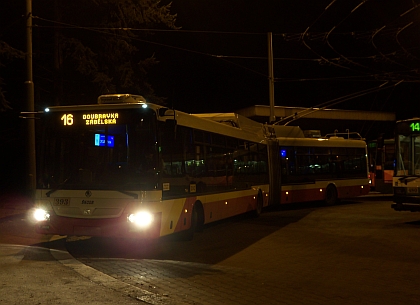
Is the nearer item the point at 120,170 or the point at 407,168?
the point at 120,170

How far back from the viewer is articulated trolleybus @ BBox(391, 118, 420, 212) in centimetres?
1667

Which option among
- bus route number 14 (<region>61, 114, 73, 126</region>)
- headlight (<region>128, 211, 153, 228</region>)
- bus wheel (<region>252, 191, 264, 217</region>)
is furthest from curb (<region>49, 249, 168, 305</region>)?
bus wheel (<region>252, 191, 264, 217</region>)

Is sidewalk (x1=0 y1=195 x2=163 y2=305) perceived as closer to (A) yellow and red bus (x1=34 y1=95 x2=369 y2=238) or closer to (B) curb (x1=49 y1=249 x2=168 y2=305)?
(B) curb (x1=49 y1=249 x2=168 y2=305)

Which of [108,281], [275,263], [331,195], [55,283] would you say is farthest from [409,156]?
[55,283]

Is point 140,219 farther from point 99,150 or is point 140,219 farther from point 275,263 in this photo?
point 275,263

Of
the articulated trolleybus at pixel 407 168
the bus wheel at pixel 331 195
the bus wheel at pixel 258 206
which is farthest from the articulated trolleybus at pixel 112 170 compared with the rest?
the bus wheel at pixel 331 195

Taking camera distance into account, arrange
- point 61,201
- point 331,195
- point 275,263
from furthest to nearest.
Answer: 1. point 331,195
2. point 61,201
3. point 275,263

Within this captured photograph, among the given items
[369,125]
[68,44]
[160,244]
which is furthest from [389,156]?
[160,244]

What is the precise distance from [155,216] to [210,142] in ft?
14.4

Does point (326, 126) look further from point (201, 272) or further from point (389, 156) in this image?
point (201, 272)

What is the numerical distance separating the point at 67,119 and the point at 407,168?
10.0 metres

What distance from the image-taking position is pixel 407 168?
16906 mm

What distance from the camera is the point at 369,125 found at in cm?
4566

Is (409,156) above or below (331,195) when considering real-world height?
above
